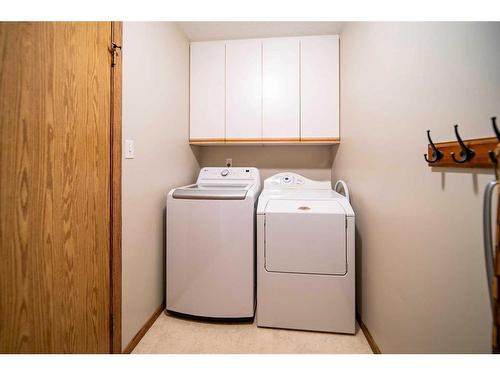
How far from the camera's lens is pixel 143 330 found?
4.85 ft

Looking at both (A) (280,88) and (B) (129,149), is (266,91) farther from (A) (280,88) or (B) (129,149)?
(B) (129,149)

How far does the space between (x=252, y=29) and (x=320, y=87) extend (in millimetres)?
789

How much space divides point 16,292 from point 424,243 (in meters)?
1.87

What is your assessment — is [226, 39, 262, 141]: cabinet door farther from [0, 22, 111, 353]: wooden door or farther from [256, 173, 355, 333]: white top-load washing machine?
[0, 22, 111, 353]: wooden door

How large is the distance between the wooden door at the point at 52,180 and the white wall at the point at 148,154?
0.51 ft

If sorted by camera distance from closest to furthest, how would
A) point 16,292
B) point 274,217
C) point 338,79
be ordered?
point 16,292 → point 274,217 → point 338,79

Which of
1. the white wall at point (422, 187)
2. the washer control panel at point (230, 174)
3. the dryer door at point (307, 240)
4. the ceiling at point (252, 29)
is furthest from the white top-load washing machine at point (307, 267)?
the ceiling at point (252, 29)

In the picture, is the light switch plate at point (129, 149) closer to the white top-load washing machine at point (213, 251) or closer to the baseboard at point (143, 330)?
the white top-load washing machine at point (213, 251)

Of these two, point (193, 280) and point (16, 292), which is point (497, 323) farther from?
point (16, 292)

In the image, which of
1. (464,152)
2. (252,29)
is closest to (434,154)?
(464,152)

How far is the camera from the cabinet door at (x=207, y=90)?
2150 millimetres

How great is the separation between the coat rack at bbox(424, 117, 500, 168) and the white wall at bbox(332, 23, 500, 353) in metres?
0.03

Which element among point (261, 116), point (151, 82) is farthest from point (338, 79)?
point (151, 82)
